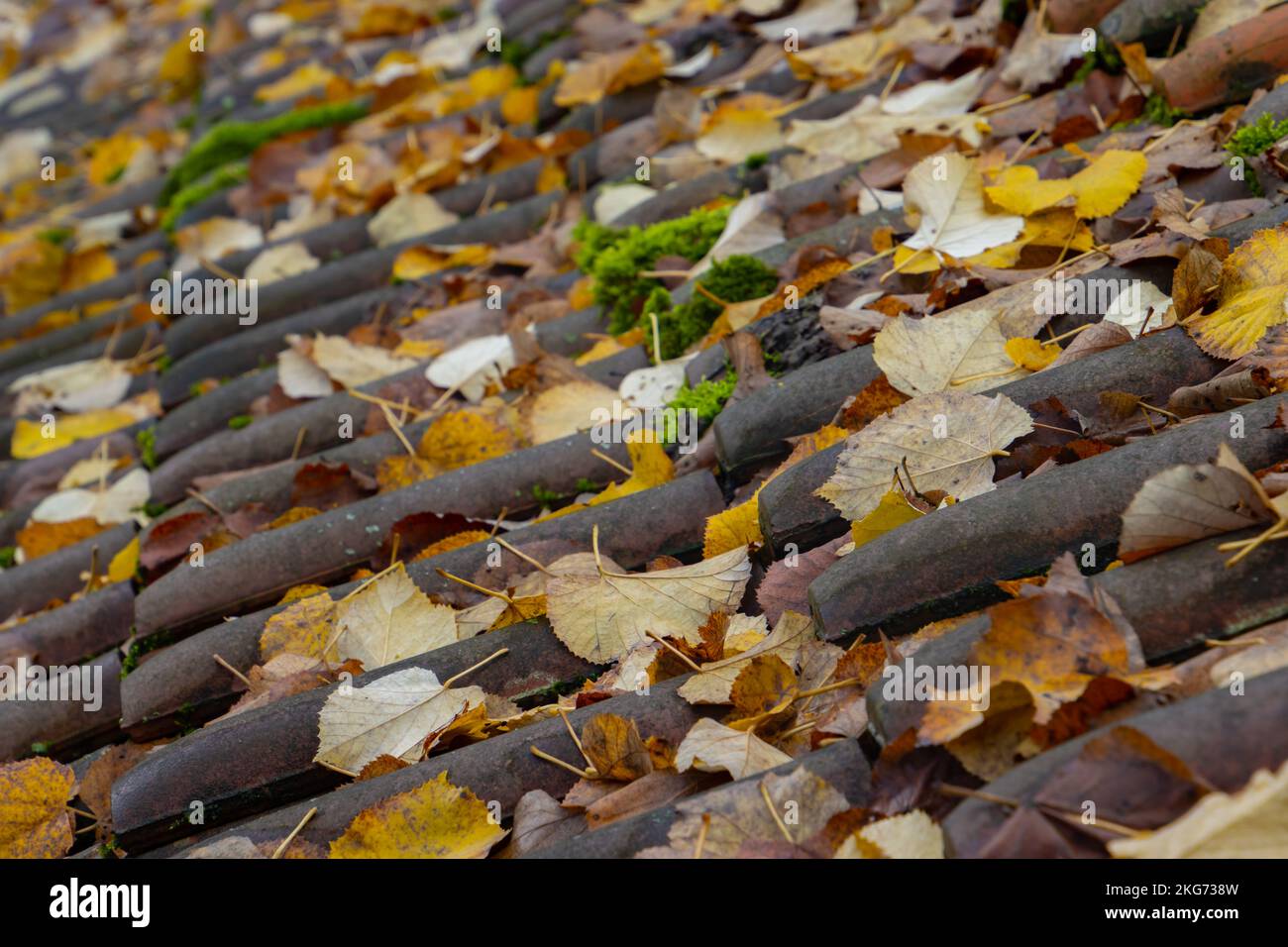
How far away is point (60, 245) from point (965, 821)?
12.5 feet

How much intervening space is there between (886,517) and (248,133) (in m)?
3.13

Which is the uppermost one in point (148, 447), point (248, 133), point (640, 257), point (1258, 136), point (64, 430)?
point (1258, 136)

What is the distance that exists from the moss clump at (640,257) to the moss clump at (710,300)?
19 cm

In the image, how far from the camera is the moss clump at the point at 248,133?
390 centimetres

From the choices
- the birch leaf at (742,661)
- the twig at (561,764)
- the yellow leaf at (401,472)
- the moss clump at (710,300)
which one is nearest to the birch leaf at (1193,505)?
the birch leaf at (742,661)

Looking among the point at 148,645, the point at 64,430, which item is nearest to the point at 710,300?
the point at 148,645

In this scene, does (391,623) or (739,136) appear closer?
(391,623)

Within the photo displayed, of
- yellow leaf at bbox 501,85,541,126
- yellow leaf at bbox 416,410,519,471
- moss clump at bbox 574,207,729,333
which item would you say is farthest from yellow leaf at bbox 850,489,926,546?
yellow leaf at bbox 501,85,541,126

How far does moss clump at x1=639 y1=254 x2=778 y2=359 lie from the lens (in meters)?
2.25

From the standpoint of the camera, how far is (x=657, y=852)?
1.25 metres

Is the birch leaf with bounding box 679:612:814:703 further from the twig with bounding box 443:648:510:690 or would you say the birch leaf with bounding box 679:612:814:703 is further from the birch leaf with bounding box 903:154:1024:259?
the birch leaf with bounding box 903:154:1024:259

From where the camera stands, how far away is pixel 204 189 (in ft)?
12.3

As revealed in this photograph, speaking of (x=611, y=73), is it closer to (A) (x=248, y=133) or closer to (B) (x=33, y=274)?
(A) (x=248, y=133)

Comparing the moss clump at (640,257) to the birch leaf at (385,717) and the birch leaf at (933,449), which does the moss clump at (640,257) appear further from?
the birch leaf at (385,717)
